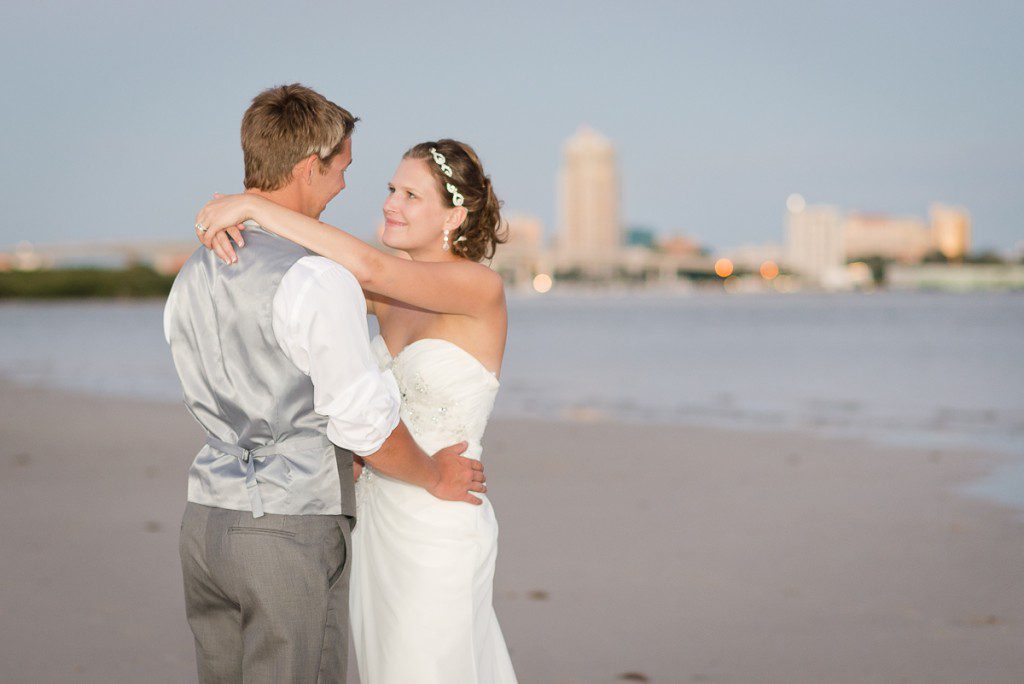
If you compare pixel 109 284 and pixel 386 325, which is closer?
pixel 386 325

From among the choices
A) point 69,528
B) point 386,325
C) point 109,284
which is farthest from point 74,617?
point 109,284

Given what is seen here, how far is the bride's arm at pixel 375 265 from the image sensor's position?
7.50ft

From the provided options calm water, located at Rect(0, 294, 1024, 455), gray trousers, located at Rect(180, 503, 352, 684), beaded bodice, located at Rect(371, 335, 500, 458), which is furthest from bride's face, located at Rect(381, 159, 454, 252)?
calm water, located at Rect(0, 294, 1024, 455)

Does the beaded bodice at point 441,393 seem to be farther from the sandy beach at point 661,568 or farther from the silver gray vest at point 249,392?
the sandy beach at point 661,568

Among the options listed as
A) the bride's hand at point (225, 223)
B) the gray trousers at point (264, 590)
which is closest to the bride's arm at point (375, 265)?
the bride's hand at point (225, 223)

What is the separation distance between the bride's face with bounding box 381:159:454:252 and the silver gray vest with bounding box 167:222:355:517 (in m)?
0.70

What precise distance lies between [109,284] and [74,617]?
10892cm

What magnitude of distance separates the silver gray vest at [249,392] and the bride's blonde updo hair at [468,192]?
754mm

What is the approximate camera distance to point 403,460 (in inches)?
95.3

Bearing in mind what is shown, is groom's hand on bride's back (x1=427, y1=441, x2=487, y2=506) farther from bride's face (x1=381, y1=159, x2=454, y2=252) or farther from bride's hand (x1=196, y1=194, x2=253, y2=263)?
bride's hand (x1=196, y1=194, x2=253, y2=263)

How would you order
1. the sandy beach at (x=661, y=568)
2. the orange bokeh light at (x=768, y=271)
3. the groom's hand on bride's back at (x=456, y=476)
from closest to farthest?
the groom's hand on bride's back at (x=456, y=476), the sandy beach at (x=661, y=568), the orange bokeh light at (x=768, y=271)

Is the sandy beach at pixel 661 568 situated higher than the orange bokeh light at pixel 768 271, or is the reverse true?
the orange bokeh light at pixel 768 271

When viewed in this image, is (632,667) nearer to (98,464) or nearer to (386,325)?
(386,325)

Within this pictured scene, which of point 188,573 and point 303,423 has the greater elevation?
point 303,423
